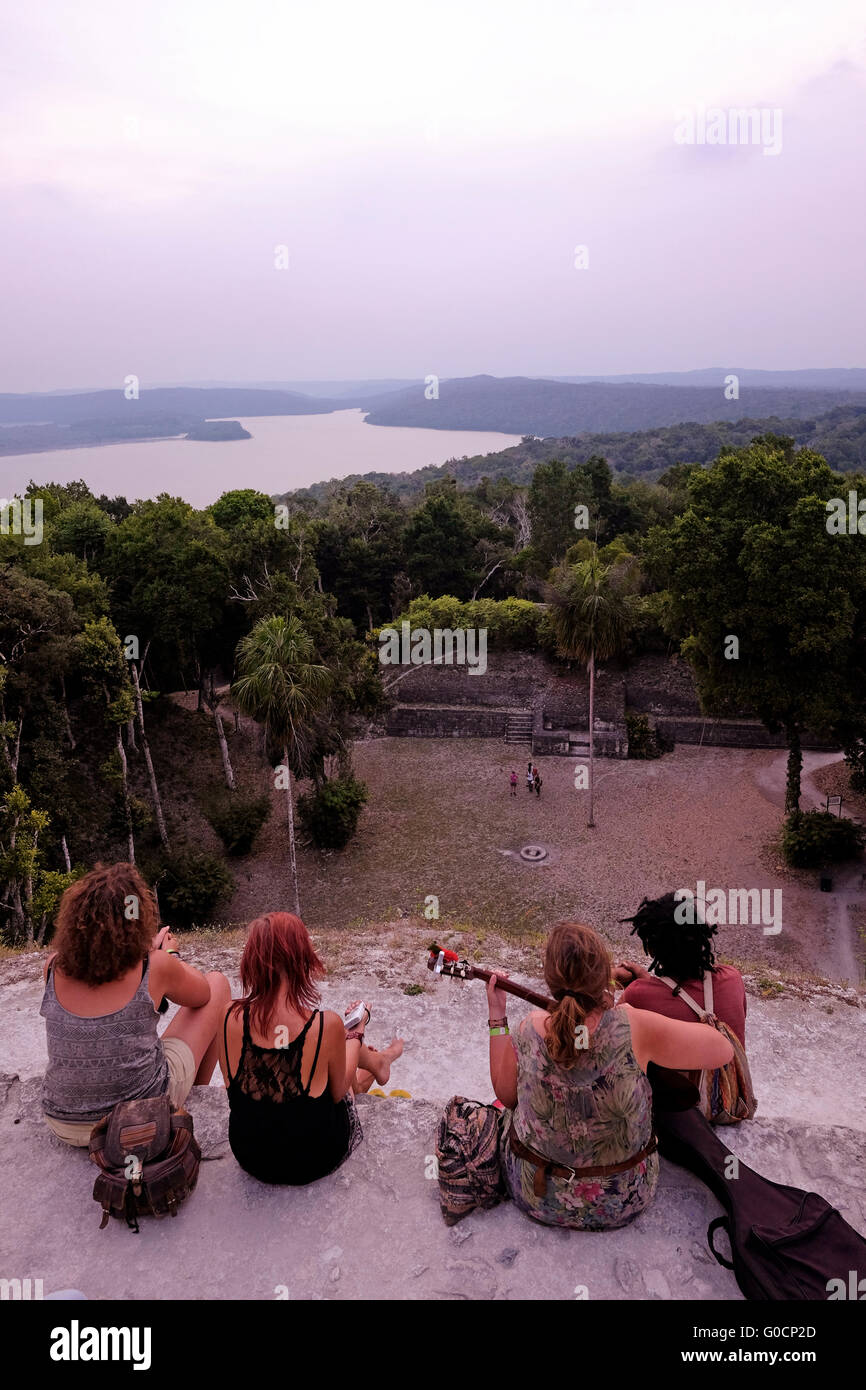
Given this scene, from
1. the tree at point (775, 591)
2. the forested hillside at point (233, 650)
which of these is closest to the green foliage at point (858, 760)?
the forested hillside at point (233, 650)

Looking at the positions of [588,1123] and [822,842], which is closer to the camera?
[588,1123]

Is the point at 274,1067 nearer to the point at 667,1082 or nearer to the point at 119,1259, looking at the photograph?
the point at 119,1259

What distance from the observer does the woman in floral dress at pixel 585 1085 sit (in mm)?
3092

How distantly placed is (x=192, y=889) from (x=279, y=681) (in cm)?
471

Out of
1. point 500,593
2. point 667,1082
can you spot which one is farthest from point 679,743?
point 667,1082

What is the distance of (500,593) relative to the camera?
40.6 meters

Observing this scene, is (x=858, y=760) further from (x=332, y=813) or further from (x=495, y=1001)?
(x=495, y=1001)

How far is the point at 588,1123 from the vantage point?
125 inches

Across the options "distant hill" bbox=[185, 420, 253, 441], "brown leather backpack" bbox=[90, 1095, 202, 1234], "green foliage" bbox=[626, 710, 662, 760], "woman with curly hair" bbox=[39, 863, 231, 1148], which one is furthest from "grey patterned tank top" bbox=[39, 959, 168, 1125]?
"distant hill" bbox=[185, 420, 253, 441]

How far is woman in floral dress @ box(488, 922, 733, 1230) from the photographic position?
10.1 ft

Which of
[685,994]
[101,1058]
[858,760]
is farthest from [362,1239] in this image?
[858,760]

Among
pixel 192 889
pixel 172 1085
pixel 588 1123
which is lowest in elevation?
pixel 192 889

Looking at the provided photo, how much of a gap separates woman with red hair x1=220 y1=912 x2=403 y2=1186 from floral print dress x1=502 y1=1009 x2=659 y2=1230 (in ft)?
2.59
